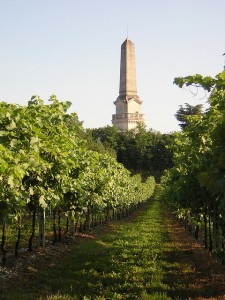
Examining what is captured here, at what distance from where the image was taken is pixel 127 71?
144625mm

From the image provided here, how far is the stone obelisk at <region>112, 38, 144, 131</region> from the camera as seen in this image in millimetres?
145125

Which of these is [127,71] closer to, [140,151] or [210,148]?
[140,151]

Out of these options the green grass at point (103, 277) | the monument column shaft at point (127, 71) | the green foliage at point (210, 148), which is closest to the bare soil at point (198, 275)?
the green grass at point (103, 277)

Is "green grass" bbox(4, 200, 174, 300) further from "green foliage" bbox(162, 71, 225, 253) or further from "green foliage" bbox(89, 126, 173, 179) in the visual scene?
"green foliage" bbox(89, 126, 173, 179)

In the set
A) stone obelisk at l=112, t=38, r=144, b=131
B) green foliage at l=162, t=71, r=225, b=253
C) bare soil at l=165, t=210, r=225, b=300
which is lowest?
bare soil at l=165, t=210, r=225, b=300

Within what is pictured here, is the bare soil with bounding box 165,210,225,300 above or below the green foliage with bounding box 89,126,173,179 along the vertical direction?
below

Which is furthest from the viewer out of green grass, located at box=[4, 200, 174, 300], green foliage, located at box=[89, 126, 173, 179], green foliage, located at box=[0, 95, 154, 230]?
green foliage, located at box=[89, 126, 173, 179]

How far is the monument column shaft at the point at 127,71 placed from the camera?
145125mm

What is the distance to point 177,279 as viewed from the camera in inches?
514

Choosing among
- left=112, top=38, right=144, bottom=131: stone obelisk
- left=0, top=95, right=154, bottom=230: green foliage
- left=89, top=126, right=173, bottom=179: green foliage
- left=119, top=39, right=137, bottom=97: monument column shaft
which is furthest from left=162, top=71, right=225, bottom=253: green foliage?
left=119, top=39, right=137, bottom=97: monument column shaft

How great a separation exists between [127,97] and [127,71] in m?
10.0

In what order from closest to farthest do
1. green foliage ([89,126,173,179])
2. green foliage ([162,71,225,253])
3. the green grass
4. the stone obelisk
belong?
green foliage ([162,71,225,253]), the green grass, green foliage ([89,126,173,179]), the stone obelisk

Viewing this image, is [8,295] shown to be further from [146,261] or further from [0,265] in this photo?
[146,261]

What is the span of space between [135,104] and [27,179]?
5386 inches
